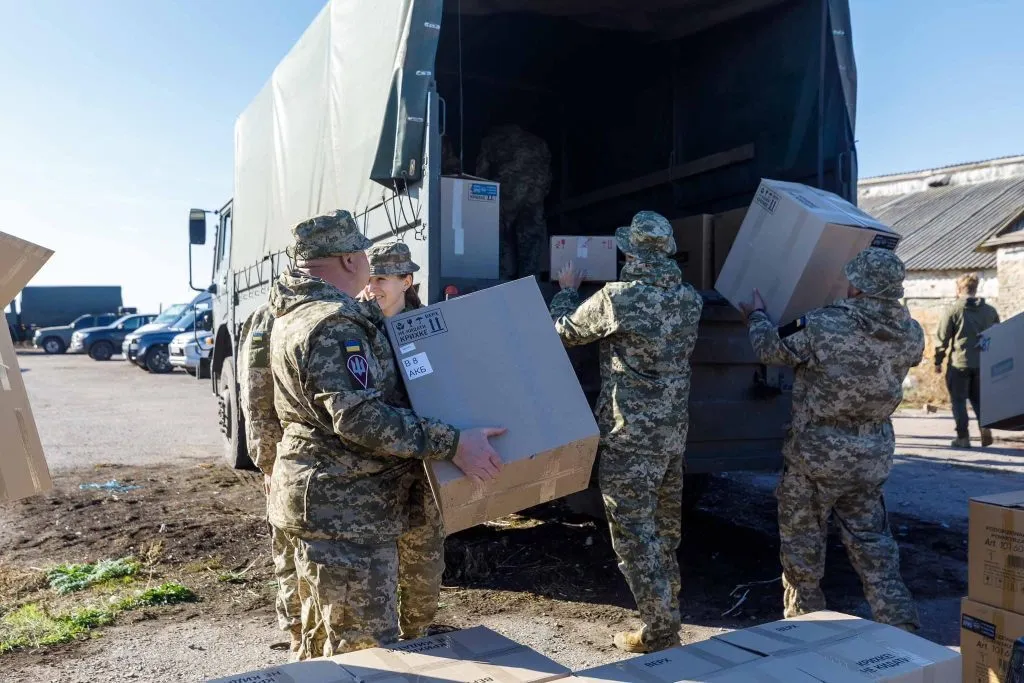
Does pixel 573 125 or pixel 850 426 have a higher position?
pixel 573 125

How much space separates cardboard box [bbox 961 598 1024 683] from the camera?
2.49 meters

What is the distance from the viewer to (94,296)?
103 ft

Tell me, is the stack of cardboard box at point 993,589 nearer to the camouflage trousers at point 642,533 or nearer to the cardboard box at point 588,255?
the camouflage trousers at point 642,533

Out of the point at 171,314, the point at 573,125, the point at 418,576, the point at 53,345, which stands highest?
the point at 573,125

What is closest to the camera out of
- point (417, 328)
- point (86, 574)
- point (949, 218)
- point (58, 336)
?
point (417, 328)

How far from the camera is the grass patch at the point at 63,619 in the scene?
11.5 ft

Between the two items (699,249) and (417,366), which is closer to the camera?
(417,366)

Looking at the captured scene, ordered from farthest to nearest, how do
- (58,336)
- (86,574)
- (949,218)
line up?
(58,336) < (949,218) < (86,574)

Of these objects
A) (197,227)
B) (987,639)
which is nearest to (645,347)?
(987,639)

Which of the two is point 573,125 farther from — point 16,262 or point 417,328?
point 16,262

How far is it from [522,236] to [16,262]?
147 inches

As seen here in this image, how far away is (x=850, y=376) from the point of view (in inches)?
A: 127

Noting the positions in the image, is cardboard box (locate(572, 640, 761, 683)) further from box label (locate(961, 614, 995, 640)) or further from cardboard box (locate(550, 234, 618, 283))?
cardboard box (locate(550, 234, 618, 283))

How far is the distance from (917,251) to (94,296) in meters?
28.5
